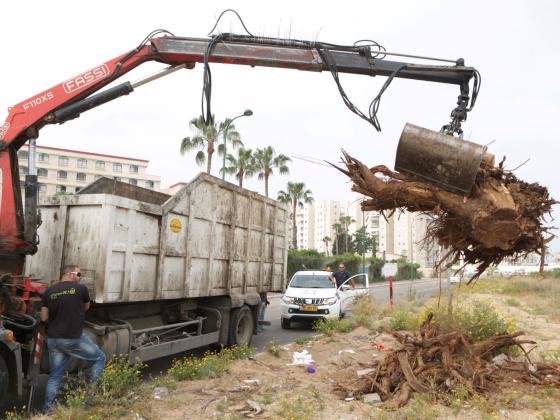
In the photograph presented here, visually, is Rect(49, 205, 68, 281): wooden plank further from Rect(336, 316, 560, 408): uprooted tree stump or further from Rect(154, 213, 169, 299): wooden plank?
Rect(336, 316, 560, 408): uprooted tree stump

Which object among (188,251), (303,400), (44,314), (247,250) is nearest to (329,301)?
(247,250)

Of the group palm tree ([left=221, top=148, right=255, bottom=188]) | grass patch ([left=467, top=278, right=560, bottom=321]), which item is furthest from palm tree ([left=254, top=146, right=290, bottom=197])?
grass patch ([left=467, top=278, right=560, bottom=321])

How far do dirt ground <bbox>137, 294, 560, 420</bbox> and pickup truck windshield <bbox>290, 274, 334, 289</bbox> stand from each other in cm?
511

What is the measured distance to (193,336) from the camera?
782cm

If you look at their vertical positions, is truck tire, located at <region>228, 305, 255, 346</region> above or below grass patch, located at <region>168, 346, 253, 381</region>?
above

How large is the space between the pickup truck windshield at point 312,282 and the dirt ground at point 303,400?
5.11 metres

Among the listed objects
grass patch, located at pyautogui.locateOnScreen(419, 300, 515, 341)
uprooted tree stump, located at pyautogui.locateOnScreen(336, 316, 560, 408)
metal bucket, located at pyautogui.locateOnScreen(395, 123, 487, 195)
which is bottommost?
uprooted tree stump, located at pyautogui.locateOnScreen(336, 316, 560, 408)

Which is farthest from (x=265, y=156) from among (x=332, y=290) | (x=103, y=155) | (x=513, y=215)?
(x=103, y=155)

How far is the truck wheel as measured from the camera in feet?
15.5

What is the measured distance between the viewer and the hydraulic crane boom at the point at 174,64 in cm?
580

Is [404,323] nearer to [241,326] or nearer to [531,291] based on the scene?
[241,326]

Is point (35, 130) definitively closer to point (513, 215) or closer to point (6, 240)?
point (6, 240)

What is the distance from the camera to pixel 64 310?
17.0 ft

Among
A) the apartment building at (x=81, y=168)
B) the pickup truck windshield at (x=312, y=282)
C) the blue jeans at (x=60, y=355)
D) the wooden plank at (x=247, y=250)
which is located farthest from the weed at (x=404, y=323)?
the apartment building at (x=81, y=168)
